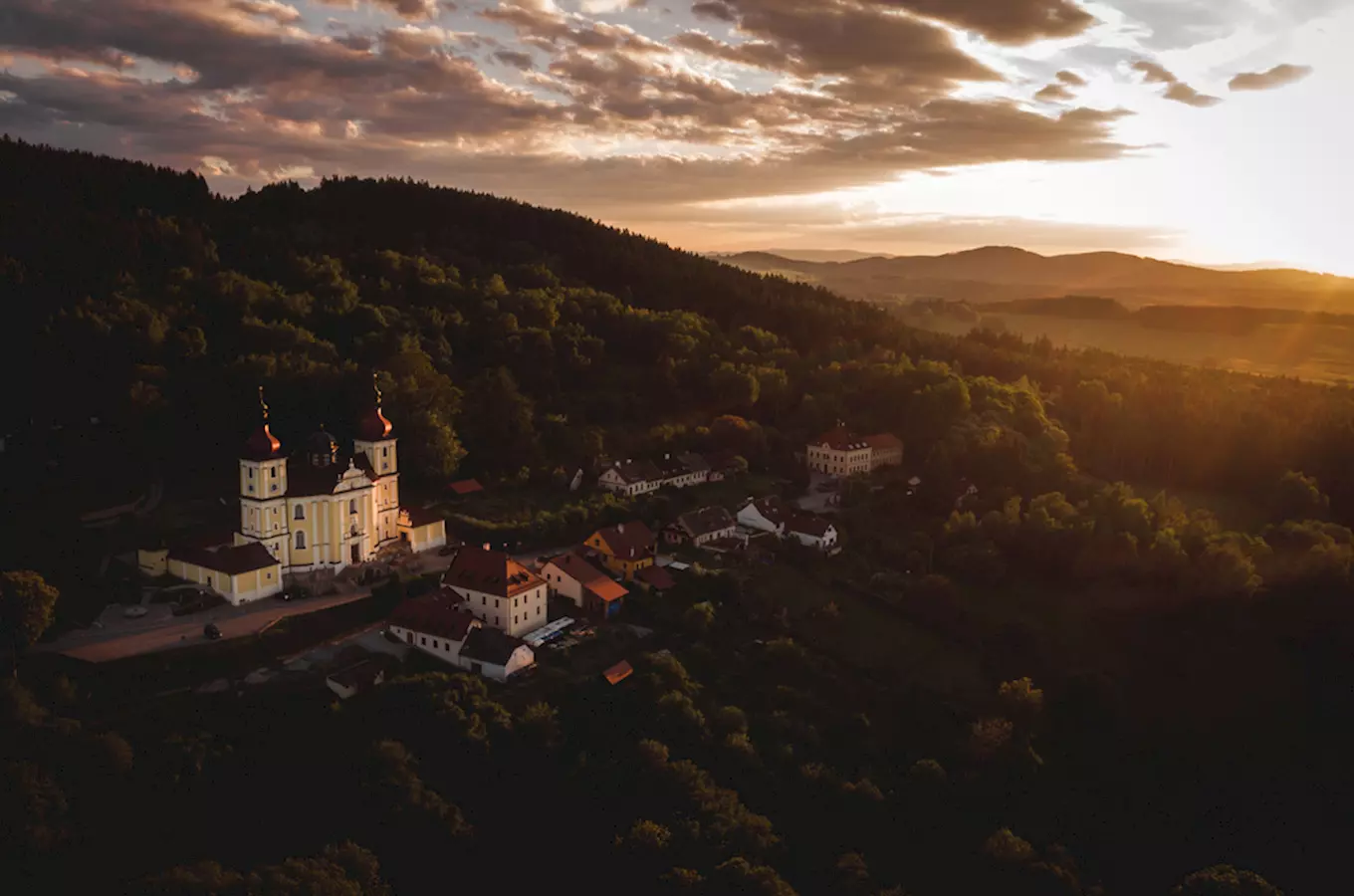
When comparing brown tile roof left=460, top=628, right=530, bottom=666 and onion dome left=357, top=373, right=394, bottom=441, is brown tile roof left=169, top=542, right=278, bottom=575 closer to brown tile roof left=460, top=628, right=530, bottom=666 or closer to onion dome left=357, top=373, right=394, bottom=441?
onion dome left=357, top=373, right=394, bottom=441

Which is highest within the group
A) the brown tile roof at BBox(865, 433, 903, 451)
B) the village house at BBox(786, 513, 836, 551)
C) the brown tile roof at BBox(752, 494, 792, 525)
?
the brown tile roof at BBox(865, 433, 903, 451)

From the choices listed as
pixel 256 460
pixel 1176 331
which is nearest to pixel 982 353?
pixel 1176 331

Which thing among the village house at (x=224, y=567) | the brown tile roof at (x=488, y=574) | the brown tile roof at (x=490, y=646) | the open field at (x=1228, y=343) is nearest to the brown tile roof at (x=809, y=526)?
the brown tile roof at (x=488, y=574)

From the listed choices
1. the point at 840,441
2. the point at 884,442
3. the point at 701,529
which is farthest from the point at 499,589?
the point at 884,442

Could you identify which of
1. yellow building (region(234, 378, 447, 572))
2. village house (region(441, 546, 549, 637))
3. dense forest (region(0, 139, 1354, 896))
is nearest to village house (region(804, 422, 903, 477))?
dense forest (region(0, 139, 1354, 896))

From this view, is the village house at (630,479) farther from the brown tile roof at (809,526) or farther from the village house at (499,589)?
the village house at (499,589)

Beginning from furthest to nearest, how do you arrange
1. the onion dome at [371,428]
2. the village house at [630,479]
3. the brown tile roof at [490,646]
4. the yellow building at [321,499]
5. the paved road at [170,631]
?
the village house at [630,479] < the onion dome at [371,428] < the yellow building at [321,499] < the brown tile roof at [490,646] < the paved road at [170,631]
